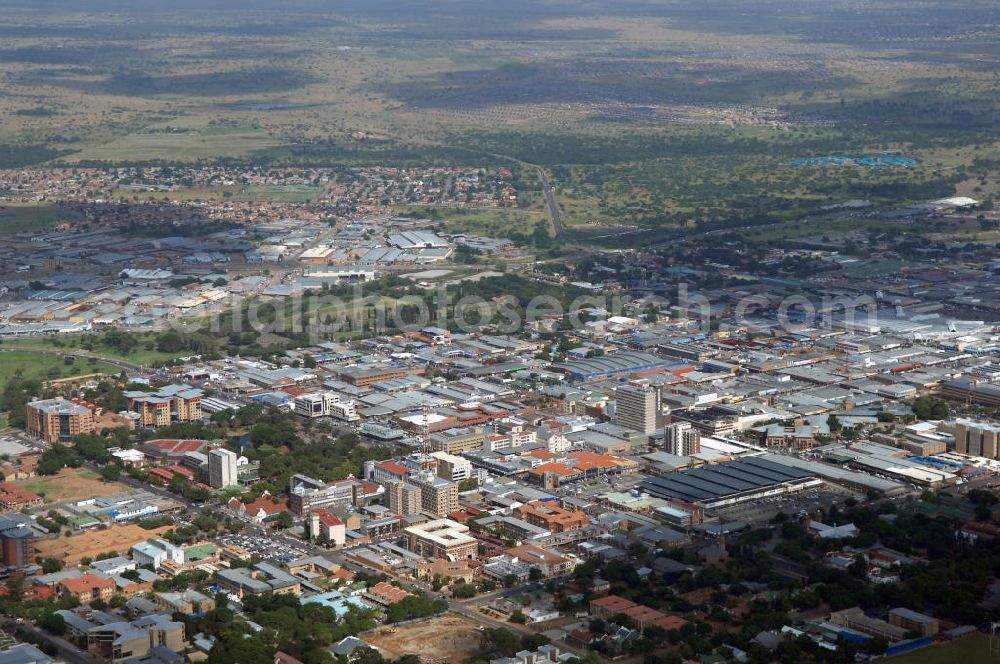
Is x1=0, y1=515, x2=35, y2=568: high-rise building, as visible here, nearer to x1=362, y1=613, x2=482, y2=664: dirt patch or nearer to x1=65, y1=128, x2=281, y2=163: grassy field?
x1=362, y1=613, x2=482, y2=664: dirt patch

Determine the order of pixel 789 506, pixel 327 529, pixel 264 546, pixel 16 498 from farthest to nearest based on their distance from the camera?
pixel 16 498 → pixel 789 506 → pixel 327 529 → pixel 264 546

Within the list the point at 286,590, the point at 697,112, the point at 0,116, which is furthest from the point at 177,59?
the point at 286,590

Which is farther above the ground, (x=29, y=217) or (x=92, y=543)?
(x=92, y=543)

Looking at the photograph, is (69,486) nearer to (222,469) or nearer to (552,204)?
(222,469)

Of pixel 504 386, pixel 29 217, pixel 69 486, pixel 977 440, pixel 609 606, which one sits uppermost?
pixel 609 606

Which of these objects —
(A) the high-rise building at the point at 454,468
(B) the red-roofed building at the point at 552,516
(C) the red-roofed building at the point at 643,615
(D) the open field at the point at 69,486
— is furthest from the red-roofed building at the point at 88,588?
(C) the red-roofed building at the point at 643,615

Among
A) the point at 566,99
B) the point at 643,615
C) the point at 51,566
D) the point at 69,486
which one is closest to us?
the point at 643,615

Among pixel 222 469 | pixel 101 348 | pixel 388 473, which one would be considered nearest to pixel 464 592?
pixel 388 473

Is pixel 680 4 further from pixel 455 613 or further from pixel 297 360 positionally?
pixel 455 613
